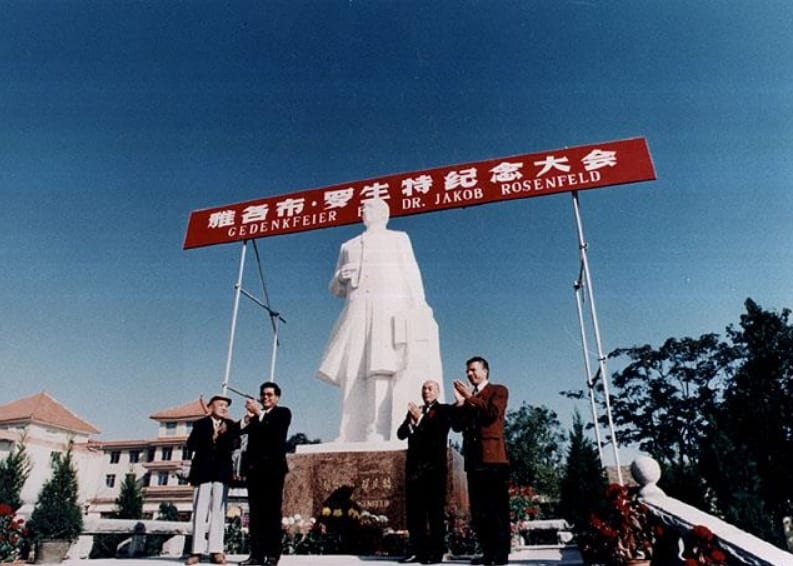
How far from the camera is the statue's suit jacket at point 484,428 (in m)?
3.95

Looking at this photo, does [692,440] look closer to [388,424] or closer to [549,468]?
[549,468]

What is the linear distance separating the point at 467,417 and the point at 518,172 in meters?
4.00

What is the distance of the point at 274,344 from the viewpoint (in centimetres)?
849

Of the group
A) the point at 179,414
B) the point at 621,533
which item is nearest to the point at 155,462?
the point at 179,414

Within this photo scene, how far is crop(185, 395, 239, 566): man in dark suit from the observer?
168 inches

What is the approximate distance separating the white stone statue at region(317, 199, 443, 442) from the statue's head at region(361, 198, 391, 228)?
239 millimetres

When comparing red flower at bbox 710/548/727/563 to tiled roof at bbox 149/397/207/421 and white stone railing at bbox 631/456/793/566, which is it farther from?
tiled roof at bbox 149/397/207/421

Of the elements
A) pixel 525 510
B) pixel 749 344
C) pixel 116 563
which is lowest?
pixel 116 563

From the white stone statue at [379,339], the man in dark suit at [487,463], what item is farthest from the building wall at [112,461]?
the man in dark suit at [487,463]

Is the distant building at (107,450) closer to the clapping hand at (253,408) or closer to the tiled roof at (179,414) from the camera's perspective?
the tiled roof at (179,414)

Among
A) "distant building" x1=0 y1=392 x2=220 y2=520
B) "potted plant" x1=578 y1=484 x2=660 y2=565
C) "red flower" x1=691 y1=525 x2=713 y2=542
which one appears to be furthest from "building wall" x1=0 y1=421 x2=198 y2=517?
"red flower" x1=691 y1=525 x2=713 y2=542

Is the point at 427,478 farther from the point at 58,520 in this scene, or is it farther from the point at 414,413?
the point at 58,520

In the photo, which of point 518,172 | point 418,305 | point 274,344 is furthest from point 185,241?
point 518,172

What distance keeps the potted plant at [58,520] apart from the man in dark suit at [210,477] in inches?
53.8
